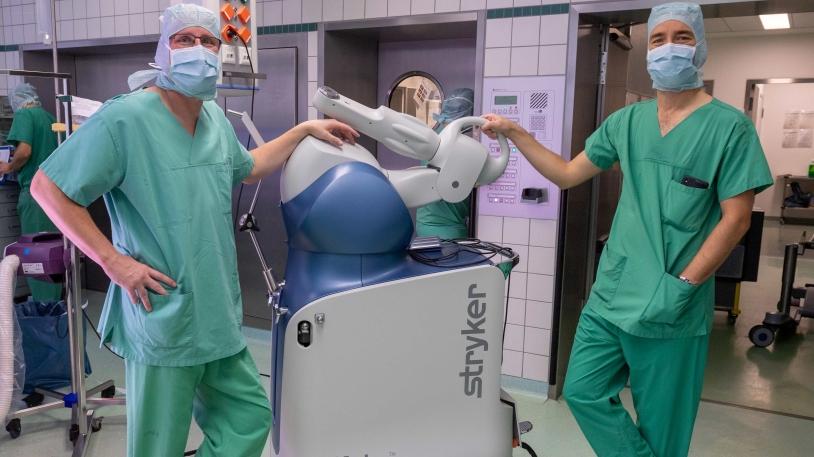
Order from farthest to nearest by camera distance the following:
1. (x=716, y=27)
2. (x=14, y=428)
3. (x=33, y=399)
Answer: (x=716, y=27), (x=33, y=399), (x=14, y=428)

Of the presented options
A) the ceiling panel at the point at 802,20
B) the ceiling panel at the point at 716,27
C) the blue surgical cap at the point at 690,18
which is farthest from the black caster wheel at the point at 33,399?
the ceiling panel at the point at 802,20

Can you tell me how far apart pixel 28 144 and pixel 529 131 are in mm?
3371

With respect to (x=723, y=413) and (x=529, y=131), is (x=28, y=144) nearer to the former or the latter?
(x=529, y=131)

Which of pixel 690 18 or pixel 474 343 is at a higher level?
pixel 690 18

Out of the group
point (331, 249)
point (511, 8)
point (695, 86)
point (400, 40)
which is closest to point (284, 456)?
point (331, 249)

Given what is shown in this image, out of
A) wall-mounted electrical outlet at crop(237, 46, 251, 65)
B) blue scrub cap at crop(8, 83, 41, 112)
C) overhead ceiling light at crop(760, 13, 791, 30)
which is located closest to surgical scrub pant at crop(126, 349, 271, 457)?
wall-mounted electrical outlet at crop(237, 46, 251, 65)

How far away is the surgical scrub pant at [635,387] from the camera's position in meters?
1.90

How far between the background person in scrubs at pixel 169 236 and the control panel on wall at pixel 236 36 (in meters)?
0.94

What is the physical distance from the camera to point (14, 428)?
267cm

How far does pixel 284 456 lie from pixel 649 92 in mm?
3105

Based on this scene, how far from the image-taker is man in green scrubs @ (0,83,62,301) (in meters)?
4.27

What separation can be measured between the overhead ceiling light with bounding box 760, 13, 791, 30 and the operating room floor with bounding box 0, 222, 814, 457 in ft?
15.2

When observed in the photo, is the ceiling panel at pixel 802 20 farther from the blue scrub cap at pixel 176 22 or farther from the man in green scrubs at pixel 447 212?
the blue scrub cap at pixel 176 22

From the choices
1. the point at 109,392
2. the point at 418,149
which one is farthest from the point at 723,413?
the point at 109,392
